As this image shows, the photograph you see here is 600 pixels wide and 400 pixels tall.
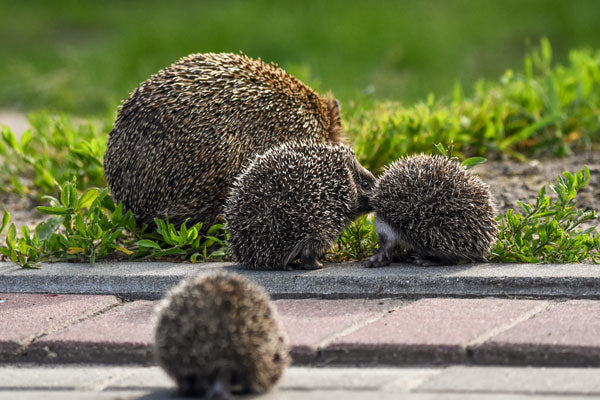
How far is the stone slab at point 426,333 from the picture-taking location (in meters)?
4.00

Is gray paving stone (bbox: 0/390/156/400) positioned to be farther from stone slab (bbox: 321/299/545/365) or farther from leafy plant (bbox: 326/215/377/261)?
leafy plant (bbox: 326/215/377/261)

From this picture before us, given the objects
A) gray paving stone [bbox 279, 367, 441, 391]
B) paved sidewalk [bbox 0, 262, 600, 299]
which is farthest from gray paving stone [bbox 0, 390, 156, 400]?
paved sidewalk [bbox 0, 262, 600, 299]

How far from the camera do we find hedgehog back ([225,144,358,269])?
5078 millimetres

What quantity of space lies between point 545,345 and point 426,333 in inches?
20.2

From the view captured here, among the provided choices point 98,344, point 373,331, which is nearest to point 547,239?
point 373,331

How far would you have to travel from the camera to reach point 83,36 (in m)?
16.6

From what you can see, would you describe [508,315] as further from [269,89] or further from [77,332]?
[269,89]

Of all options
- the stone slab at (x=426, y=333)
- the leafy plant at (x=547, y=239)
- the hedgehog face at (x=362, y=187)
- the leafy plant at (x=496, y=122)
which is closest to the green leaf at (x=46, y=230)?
the hedgehog face at (x=362, y=187)

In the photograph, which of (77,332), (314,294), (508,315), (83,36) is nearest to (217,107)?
(314,294)

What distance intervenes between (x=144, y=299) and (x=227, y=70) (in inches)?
67.1

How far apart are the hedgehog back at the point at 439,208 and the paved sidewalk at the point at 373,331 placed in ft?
1.55

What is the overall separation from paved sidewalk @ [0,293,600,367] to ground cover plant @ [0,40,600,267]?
0.68m

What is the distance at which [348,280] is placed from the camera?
490 cm

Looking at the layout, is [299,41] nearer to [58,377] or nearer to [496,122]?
[496,122]
